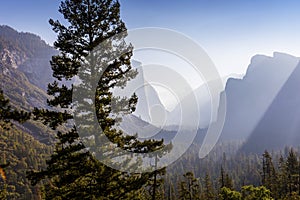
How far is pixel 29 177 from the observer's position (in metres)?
13.0

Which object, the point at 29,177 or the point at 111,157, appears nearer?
the point at 29,177

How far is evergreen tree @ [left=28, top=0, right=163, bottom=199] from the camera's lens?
13.6 m

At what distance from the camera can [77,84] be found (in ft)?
47.9

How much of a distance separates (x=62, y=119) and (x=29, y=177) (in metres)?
2.76

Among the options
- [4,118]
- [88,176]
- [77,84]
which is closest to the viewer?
[4,118]

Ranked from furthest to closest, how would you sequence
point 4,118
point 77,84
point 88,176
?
point 77,84
point 88,176
point 4,118

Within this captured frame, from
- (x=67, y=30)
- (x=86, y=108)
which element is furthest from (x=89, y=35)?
(x=86, y=108)

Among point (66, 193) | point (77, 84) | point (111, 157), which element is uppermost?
point (77, 84)

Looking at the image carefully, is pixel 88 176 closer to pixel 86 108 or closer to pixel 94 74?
pixel 86 108

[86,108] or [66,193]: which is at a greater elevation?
[86,108]

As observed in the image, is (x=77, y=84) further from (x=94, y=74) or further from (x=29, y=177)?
(x=29, y=177)

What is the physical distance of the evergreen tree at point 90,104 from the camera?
1362cm

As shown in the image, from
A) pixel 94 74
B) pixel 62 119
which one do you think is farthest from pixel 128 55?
pixel 62 119

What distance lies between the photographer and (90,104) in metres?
13.9
